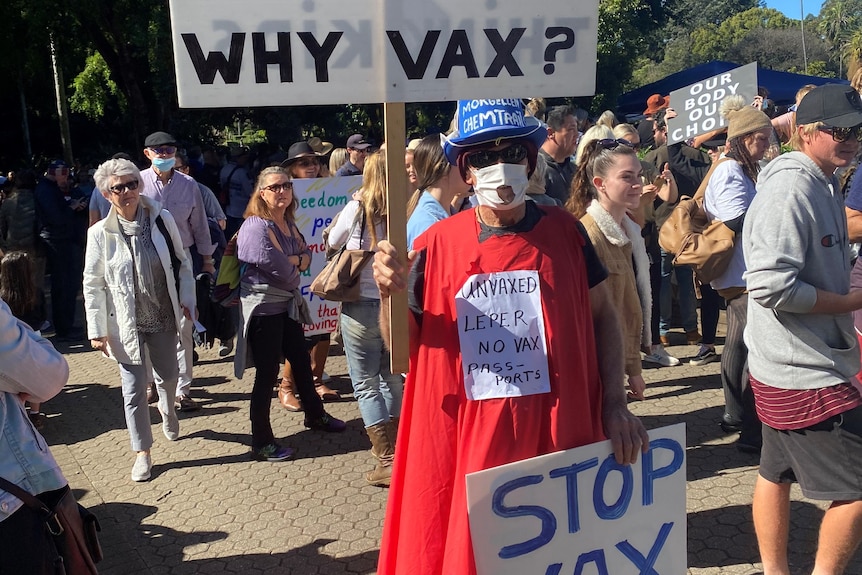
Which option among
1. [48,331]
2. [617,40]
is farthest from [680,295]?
[617,40]

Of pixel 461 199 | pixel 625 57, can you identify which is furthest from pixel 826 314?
pixel 625 57

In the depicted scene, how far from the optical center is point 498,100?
2.53 m

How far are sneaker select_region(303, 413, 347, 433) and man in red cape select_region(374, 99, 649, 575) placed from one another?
323 cm

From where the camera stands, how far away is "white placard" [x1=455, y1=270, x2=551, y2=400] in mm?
2438

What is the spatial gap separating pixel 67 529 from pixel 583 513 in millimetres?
A: 1574

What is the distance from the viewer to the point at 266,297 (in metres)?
5.19

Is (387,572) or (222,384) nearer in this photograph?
(387,572)

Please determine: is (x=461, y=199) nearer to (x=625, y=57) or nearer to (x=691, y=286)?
(x=691, y=286)

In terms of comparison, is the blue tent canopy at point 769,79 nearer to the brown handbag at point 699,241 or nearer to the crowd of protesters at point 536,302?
the crowd of protesters at point 536,302

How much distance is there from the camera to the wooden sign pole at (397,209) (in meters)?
2.31

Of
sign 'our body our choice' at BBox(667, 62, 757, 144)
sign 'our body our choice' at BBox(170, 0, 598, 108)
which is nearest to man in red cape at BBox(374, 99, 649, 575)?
sign 'our body our choice' at BBox(170, 0, 598, 108)

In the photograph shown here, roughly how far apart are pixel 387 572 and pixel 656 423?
346 cm

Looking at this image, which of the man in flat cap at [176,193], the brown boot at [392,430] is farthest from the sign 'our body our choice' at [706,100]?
the man in flat cap at [176,193]

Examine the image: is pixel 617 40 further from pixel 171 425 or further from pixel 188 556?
pixel 188 556
